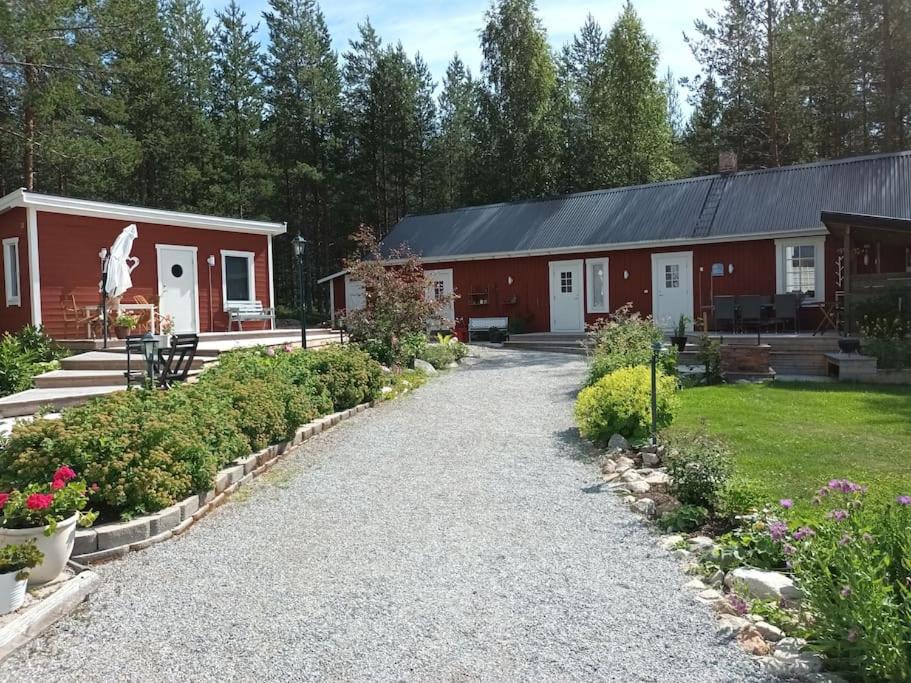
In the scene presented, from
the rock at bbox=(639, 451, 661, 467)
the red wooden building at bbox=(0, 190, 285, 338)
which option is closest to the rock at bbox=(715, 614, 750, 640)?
the rock at bbox=(639, 451, 661, 467)

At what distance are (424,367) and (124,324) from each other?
5.53 meters

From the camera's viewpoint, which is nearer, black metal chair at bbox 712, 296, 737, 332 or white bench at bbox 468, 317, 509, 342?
black metal chair at bbox 712, 296, 737, 332

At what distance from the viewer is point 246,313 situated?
16156mm

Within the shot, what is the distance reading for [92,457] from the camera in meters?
4.57

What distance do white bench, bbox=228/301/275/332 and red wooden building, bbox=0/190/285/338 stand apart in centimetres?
14

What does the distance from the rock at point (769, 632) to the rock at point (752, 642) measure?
0.10ft

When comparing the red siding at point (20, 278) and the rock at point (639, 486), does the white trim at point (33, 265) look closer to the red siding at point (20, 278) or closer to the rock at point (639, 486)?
the red siding at point (20, 278)

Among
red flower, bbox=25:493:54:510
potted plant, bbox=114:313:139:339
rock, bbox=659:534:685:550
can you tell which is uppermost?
potted plant, bbox=114:313:139:339

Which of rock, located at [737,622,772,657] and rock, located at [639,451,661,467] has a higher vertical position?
rock, located at [639,451,661,467]

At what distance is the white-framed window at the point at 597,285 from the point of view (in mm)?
18938

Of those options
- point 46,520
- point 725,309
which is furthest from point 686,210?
point 46,520

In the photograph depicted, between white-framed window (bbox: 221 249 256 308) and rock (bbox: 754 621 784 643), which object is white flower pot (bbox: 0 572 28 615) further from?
white-framed window (bbox: 221 249 256 308)

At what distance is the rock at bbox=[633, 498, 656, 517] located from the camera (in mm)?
4910

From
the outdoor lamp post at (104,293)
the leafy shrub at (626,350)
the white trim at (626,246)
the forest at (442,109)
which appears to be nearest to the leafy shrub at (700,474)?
the leafy shrub at (626,350)
